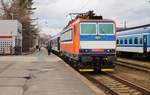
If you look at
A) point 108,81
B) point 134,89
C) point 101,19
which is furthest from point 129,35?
point 134,89

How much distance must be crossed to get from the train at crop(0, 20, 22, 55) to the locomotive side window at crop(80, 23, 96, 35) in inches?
1353

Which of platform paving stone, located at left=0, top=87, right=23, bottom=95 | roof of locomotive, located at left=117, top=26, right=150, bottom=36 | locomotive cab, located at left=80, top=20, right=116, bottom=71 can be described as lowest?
platform paving stone, located at left=0, top=87, right=23, bottom=95

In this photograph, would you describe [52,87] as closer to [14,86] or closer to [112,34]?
[14,86]

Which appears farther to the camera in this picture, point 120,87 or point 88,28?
point 88,28

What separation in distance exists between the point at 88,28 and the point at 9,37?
3584cm

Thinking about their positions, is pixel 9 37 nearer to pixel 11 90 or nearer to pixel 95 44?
pixel 95 44

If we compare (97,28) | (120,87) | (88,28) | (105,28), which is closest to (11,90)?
(120,87)

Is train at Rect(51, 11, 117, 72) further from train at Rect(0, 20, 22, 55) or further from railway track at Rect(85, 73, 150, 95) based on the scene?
train at Rect(0, 20, 22, 55)

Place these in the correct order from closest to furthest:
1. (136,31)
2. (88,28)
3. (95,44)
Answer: (95,44) → (88,28) → (136,31)

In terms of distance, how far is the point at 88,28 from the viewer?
2427 cm

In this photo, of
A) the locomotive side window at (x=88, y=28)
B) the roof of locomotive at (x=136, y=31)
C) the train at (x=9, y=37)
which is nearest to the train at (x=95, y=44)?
the locomotive side window at (x=88, y=28)

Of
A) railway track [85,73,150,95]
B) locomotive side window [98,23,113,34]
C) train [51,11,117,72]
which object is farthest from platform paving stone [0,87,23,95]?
locomotive side window [98,23,113,34]

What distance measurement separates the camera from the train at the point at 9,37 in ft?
190

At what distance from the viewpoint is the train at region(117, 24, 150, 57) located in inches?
1497
